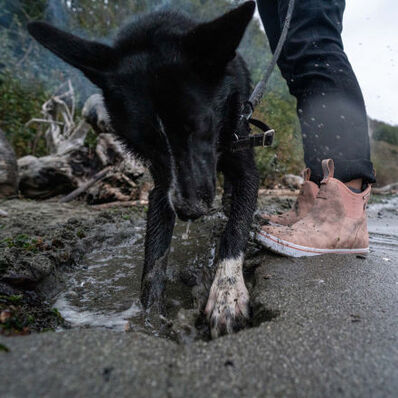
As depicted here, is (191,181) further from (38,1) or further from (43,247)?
(38,1)

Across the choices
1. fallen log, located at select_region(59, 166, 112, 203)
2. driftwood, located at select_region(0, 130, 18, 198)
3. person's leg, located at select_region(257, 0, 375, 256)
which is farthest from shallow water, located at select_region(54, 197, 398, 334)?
driftwood, located at select_region(0, 130, 18, 198)

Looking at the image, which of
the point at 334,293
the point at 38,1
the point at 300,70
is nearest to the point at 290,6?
the point at 300,70

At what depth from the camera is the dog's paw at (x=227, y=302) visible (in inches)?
60.4

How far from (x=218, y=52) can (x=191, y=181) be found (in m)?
0.81

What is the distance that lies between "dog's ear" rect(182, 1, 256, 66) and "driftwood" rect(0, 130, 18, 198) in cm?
496

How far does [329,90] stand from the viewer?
2.35 metres

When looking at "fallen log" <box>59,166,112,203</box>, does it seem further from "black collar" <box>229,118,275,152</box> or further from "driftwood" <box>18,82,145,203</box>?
"black collar" <box>229,118,275,152</box>

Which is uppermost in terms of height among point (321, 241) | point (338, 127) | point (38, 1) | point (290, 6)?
point (38, 1)

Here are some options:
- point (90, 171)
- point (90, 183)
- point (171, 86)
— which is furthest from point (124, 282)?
point (90, 171)

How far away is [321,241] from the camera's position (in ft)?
7.23

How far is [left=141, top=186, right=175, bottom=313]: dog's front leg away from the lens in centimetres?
185

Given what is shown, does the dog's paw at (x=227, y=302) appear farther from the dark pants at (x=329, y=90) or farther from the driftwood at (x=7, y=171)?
the driftwood at (x=7, y=171)

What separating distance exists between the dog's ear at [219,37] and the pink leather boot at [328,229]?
42.5 inches

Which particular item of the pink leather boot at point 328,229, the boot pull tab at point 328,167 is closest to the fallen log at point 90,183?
the pink leather boot at point 328,229
